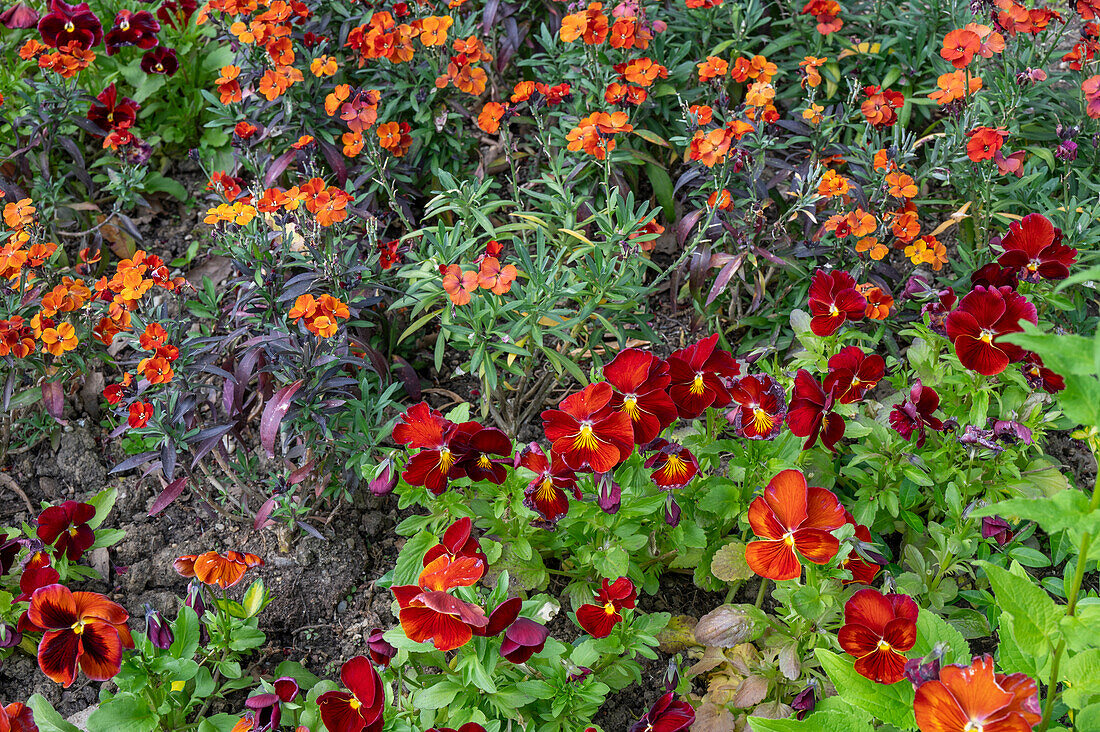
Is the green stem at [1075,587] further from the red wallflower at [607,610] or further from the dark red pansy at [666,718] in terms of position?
the red wallflower at [607,610]

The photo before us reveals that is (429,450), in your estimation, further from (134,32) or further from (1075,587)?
(134,32)

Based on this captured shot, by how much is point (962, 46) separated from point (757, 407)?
162 cm

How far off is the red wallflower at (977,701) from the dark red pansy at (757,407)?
79 cm

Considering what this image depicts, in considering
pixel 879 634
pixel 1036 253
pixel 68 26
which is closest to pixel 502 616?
pixel 879 634

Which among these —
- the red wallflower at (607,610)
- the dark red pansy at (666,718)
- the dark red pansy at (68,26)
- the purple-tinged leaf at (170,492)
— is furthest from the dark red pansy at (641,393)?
the dark red pansy at (68,26)

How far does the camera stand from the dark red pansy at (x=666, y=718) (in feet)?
6.22

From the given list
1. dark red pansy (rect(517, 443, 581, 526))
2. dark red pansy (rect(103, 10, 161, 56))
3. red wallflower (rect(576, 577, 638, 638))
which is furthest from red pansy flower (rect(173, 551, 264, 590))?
dark red pansy (rect(103, 10, 161, 56))

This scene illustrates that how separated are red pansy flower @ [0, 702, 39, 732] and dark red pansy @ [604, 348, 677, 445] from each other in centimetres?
138

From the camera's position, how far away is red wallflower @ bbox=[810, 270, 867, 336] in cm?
213

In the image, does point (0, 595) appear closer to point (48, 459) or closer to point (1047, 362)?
point (48, 459)

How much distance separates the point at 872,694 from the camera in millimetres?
1497

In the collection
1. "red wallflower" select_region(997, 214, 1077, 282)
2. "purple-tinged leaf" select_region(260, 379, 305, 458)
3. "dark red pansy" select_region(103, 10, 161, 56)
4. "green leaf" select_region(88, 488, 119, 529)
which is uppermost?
"dark red pansy" select_region(103, 10, 161, 56)

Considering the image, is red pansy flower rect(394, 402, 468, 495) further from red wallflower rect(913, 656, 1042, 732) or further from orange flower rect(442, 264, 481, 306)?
red wallflower rect(913, 656, 1042, 732)

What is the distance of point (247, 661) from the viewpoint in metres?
2.46
